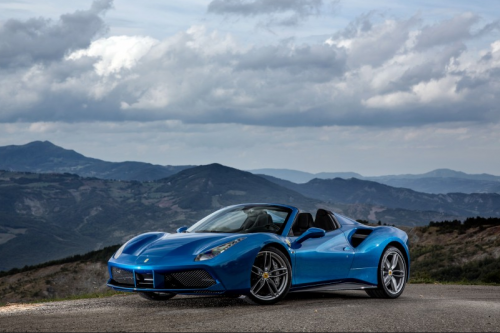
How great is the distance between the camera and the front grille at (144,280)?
9742 millimetres

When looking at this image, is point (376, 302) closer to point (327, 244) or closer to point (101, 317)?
point (327, 244)

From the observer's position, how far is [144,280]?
9828 millimetres

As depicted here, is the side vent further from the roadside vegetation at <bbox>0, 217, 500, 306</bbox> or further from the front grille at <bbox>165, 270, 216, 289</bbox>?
the roadside vegetation at <bbox>0, 217, 500, 306</bbox>

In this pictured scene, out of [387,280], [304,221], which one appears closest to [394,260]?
[387,280]

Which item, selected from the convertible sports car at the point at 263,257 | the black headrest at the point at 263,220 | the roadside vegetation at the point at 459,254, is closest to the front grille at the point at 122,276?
the convertible sports car at the point at 263,257

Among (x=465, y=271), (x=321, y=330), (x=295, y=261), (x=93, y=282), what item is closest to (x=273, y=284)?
(x=295, y=261)

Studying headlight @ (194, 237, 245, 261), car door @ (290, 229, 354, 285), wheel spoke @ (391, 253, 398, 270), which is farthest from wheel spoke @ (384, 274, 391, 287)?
headlight @ (194, 237, 245, 261)

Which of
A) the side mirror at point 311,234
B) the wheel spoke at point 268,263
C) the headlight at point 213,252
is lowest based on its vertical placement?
the wheel spoke at point 268,263

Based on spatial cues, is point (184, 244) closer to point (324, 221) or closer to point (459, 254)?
point (324, 221)

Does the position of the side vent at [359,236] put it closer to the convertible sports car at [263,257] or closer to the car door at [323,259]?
the convertible sports car at [263,257]

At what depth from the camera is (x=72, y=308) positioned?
418 inches

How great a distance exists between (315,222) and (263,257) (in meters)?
1.71

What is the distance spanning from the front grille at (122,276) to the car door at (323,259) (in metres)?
2.38

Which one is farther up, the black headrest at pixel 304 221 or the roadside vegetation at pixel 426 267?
the black headrest at pixel 304 221
